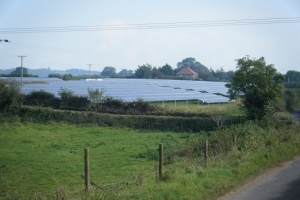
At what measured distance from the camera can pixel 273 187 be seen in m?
12.9

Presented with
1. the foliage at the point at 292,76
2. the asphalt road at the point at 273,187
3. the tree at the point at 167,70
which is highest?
the tree at the point at 167,70

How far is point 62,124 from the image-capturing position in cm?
4188

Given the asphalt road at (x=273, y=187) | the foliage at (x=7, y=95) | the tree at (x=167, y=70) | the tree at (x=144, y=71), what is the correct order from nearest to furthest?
the asphalt road at (x=273, y=187) < the foliage at (x=7, y=95) < the tree at (x=144, y=71) < the tree at (x=167, y=70)

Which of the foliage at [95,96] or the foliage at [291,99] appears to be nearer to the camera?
the foliage at [95,96]

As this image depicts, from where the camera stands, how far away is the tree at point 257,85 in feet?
109

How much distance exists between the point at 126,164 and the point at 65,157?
4.58 m

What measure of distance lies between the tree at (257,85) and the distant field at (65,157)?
8129mm

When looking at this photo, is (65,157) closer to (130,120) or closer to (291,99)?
(130,120)

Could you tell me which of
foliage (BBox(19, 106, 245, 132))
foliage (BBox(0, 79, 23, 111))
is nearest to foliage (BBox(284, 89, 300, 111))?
foliage (BBox(19, 106, 245, 132))

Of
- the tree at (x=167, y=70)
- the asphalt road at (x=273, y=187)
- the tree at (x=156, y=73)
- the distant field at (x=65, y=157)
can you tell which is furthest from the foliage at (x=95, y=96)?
the tree at (x=167, y=70)

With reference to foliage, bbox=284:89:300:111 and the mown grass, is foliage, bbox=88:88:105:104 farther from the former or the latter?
foliage, bbox=284:89:300:111

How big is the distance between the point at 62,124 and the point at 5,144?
41.5ft

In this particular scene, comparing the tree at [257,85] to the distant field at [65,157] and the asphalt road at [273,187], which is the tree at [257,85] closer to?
the distant field at [65,157]

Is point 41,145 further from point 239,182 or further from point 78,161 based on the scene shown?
point 239,182
